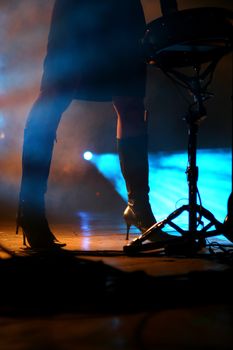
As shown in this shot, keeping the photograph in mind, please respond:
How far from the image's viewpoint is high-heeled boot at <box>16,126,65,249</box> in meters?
1.73

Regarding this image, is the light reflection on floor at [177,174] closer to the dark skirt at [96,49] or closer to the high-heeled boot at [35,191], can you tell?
the dark skirt at [96,49]

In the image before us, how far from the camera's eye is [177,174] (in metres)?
6.34

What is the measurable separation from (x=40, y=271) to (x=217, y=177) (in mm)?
5349

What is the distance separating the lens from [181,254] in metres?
1.56

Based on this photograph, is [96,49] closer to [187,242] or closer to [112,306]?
[187,242]

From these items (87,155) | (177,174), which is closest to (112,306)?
(177,174)

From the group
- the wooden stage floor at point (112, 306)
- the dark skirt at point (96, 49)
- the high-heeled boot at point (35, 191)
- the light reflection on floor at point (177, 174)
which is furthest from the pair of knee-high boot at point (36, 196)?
the light reflection on floor at point (177, 174)

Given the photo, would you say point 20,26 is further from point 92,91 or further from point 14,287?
point 14,287

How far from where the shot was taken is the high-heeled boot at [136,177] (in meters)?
1.98

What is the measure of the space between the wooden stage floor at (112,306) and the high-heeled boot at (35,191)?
0.47 m

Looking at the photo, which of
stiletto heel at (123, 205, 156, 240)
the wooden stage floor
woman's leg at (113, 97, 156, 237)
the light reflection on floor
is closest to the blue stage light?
the light reflection on floor

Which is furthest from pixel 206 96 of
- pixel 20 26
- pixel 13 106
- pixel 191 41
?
pixel 13 106

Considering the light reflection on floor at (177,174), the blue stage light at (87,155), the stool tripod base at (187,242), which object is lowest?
the stool tripod base at (187,242)

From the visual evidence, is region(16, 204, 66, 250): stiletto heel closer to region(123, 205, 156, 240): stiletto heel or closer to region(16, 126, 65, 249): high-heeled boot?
region(16, 126, 65, 249): high-heeled boot
